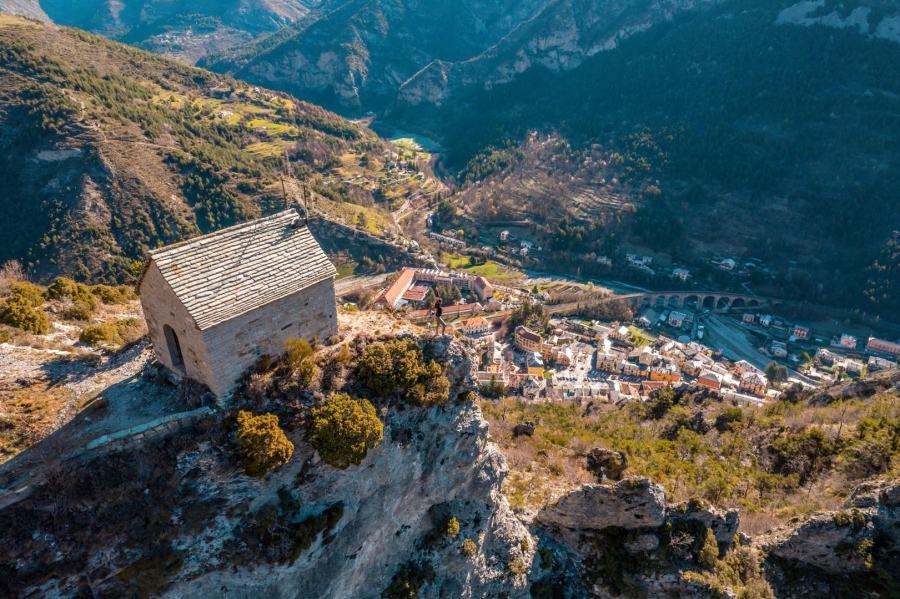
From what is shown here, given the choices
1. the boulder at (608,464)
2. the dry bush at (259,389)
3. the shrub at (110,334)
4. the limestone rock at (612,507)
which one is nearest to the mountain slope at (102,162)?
the shrub at (110,334)

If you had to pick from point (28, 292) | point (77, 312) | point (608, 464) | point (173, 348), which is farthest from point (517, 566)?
point (28, 292)

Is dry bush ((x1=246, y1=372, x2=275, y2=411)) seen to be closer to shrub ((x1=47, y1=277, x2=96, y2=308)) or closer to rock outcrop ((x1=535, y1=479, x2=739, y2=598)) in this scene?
rock outcrop ((x1=535, y1=479, x2=739, y2=598))

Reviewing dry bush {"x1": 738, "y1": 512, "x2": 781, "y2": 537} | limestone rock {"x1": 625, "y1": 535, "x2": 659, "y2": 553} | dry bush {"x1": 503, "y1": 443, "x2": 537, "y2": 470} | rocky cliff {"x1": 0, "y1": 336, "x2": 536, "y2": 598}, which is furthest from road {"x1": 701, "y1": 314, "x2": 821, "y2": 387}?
rocky cliff {"x1": 0, "y1": 336, "x2": 536, "y2": 598}

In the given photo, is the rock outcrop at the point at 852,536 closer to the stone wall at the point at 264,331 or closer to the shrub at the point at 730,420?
the shrub at the point at 730,420

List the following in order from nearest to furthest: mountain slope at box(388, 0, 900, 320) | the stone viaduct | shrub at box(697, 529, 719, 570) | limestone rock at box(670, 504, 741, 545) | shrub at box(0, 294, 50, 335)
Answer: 1. shrub at box(0, 294, 50, 335)
2. shrub at box(697, 529, 719, 570)
3. limestone rock at box(670, 504, 741, 545)
4. the stone viaduct
5. mountain slope at box(388, 0, 900, 320)

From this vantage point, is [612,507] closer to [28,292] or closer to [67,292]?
[67,292]
